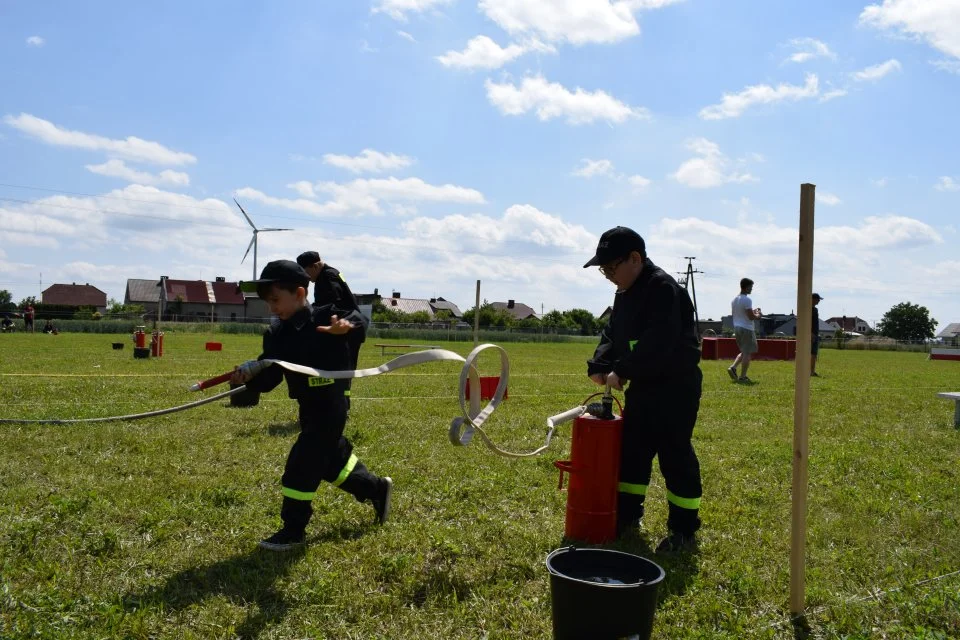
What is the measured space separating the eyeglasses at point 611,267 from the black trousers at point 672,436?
2.40ft

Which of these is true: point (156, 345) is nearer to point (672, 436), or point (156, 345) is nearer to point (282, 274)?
point (282, 274)

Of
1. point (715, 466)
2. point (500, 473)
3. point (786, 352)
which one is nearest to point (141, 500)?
point (500, 473)

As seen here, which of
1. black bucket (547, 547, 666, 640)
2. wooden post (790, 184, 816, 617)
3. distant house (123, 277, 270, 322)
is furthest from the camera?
distant house (123, 277, 270, 322)

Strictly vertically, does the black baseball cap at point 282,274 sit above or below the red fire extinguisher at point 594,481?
above

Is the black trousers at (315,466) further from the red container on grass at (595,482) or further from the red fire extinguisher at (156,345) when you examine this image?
the red fire extinguisher at (156,345)

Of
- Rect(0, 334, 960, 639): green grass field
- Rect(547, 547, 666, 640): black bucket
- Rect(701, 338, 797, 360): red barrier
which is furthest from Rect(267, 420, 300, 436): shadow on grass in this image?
Rect(701, 338, 797, 360): red barrier

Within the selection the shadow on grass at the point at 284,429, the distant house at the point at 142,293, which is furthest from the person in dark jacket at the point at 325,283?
the distant house at the point at 142,293

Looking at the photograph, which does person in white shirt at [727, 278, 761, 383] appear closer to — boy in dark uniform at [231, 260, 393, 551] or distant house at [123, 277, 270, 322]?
Answer: boy in dark uniform at [231, 260, 393, 551]

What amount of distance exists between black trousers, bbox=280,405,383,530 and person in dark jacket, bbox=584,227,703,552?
1.69m

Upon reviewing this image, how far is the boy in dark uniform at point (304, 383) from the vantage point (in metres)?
4.34

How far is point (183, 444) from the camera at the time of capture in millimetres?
7242

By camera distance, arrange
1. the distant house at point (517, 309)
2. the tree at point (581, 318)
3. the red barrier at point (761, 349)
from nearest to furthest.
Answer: the red barrier at point (761, 349), the tree at point (581, 318), the distant house at point (517, 309)

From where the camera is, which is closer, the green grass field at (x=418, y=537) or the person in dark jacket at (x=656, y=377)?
the green grass field at (x=418, y=537)

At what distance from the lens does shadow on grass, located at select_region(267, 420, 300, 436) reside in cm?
790
